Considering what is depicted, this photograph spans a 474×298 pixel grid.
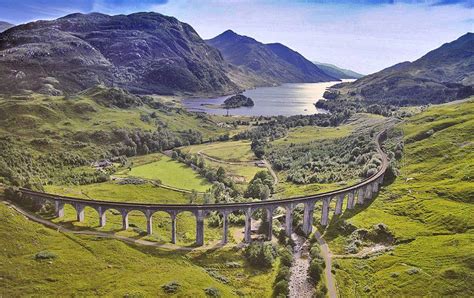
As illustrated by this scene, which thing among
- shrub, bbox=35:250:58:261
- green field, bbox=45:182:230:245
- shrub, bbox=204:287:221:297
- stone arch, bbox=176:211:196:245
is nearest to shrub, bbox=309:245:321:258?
green field, bbox=45:182:230:245

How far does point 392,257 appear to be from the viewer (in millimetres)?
83000

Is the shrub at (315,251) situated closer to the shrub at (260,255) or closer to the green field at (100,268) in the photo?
the shrub at (260,255)

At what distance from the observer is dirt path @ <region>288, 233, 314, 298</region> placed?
7456 cm

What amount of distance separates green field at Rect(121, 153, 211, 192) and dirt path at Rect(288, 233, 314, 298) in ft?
167

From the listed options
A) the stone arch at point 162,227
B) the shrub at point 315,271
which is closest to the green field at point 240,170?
the stone arch at point 162,227

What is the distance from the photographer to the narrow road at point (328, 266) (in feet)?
244

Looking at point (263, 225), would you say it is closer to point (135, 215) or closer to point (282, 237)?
point (282, 237)

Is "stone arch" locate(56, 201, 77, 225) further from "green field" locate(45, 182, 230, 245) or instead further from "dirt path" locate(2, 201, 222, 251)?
"dirt path" locate(2, 201, 222, 251)

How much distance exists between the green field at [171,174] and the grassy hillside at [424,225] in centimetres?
5801

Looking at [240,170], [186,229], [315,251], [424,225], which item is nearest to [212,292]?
[315,251]

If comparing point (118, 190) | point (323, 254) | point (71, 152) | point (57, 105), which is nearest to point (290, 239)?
point (323, 254)

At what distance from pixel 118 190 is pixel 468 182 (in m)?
104

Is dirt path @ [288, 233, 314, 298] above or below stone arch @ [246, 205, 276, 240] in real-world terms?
below

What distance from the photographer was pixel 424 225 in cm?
9362
